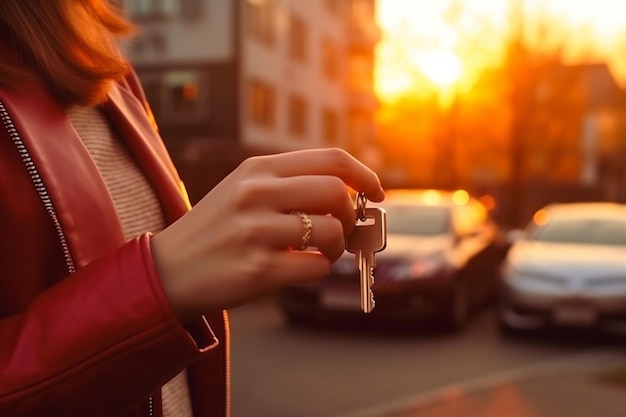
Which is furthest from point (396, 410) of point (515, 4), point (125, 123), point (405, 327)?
point (515, 4)

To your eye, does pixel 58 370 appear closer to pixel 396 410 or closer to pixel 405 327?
pixel 396 410

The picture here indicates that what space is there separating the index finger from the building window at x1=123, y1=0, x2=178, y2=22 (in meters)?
23.6

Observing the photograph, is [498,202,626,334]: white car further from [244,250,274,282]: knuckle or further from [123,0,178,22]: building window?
[123,0,178,22]: building window

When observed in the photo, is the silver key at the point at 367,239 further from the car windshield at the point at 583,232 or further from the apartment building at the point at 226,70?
the apartment building at the point at 226,70

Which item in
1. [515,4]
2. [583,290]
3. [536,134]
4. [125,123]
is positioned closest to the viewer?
[125,123]

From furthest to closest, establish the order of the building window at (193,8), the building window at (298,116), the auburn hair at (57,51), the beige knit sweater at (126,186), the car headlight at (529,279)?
1. the building window at (298,116)
2. the building window at (193,8)
3. the car headlight at (529,279)
4. the beige knit sweater at (126,186)
5. the auburn hair at (57,51)

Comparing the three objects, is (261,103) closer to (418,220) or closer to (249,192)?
(418,220)

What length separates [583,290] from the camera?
25.1 feet

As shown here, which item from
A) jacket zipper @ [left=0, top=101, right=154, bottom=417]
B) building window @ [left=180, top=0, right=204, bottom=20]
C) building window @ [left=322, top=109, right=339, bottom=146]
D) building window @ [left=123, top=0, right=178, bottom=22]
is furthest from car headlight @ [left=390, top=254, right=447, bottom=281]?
building window @ [left=322, top=109, right=339, bottom=146]

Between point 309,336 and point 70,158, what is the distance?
23.8ft

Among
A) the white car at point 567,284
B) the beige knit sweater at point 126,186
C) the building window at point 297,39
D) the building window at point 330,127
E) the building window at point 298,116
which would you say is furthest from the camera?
the building window at point 330,127

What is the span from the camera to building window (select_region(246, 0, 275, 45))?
24.0 m

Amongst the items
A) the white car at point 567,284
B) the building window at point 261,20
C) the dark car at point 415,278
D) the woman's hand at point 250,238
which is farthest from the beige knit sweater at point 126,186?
the building window at point 261,20

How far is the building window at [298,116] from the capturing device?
28914mm
